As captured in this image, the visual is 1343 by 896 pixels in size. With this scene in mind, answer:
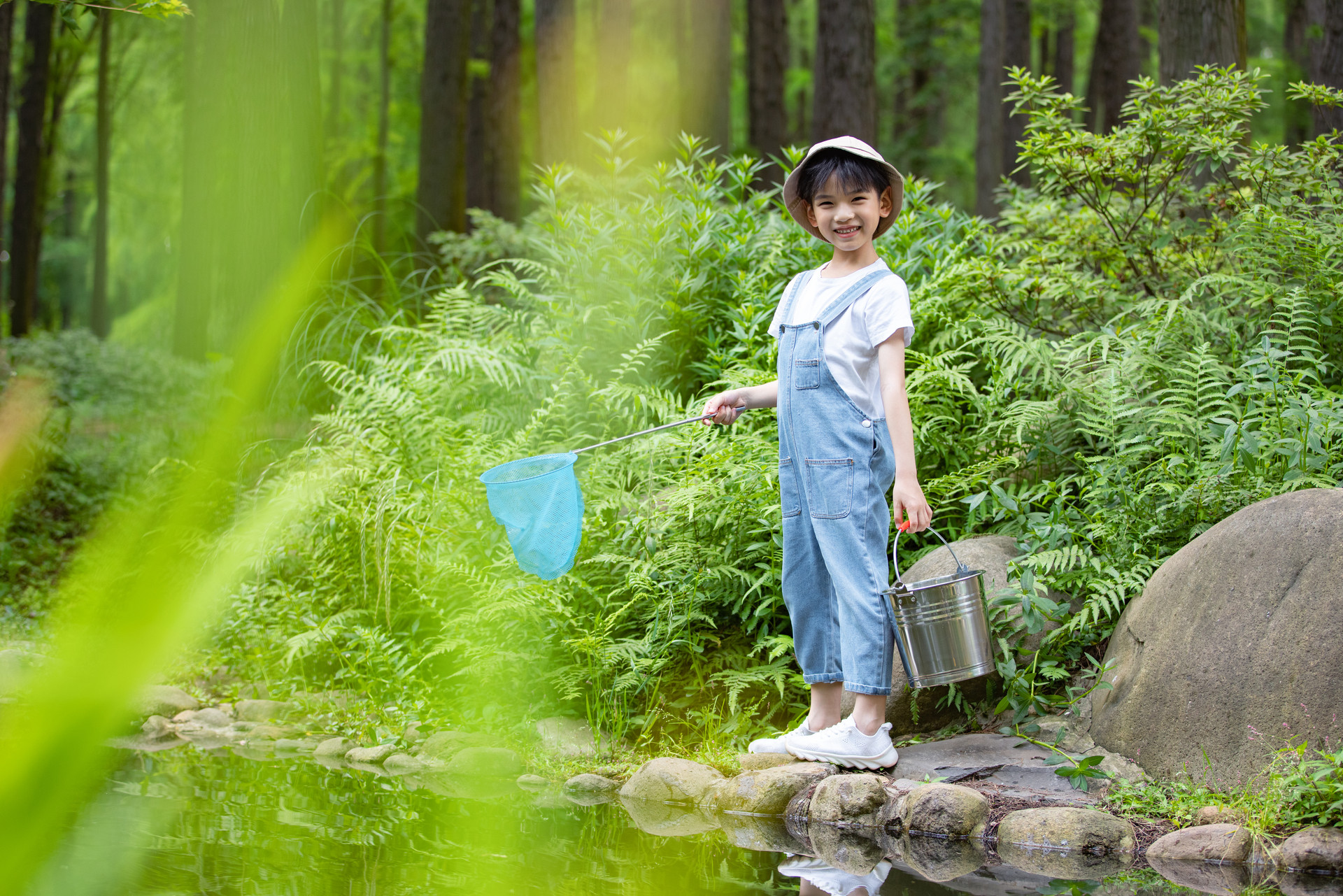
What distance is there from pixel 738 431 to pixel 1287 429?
234 centimetres

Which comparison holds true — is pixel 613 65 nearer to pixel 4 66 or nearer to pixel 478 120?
pixel 478 120

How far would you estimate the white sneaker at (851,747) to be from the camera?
390cm

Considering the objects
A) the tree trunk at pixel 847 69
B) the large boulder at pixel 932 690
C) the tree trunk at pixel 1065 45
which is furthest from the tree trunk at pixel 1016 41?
the large boulder at pixel 932 690

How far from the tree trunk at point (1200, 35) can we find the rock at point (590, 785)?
586 cm

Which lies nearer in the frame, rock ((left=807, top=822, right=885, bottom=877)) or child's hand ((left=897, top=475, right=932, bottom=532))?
rock ((left=807, top=822, right=885, bottom=877))

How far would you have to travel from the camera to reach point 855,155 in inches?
153

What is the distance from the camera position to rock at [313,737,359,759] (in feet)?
15.6

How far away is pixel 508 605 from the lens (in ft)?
15.3

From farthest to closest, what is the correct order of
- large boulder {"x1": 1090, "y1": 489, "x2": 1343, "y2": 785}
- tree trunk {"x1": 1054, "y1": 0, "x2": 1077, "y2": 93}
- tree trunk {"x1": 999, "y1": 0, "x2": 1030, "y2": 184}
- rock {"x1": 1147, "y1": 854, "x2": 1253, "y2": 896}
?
tree trunk {"x1": 1054, "y1": 0, "x2": 1077, "y2": 93} < tree trunk {"x1": 999, "y1": 0, "x2": 1030, "y2": 184} < large boulder {"x1": 1090, "y1": 489, "x2": 1343, "y2": 785} < rock {"x1": 1147, "y1": 854, "x2": 1253, "y2": 896}

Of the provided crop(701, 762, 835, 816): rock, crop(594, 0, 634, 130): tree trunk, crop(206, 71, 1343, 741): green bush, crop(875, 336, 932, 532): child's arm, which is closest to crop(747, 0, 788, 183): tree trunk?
crop(594, 0, 634, 130): tree trunk

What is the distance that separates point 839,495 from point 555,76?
420 inches

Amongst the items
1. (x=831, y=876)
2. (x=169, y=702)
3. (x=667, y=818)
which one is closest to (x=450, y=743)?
(x=667, y=818)

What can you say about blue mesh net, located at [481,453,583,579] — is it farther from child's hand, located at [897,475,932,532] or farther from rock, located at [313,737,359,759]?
rock, located at [313,737,359,759]

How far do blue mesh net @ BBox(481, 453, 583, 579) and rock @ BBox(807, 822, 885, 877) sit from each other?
122 cm
